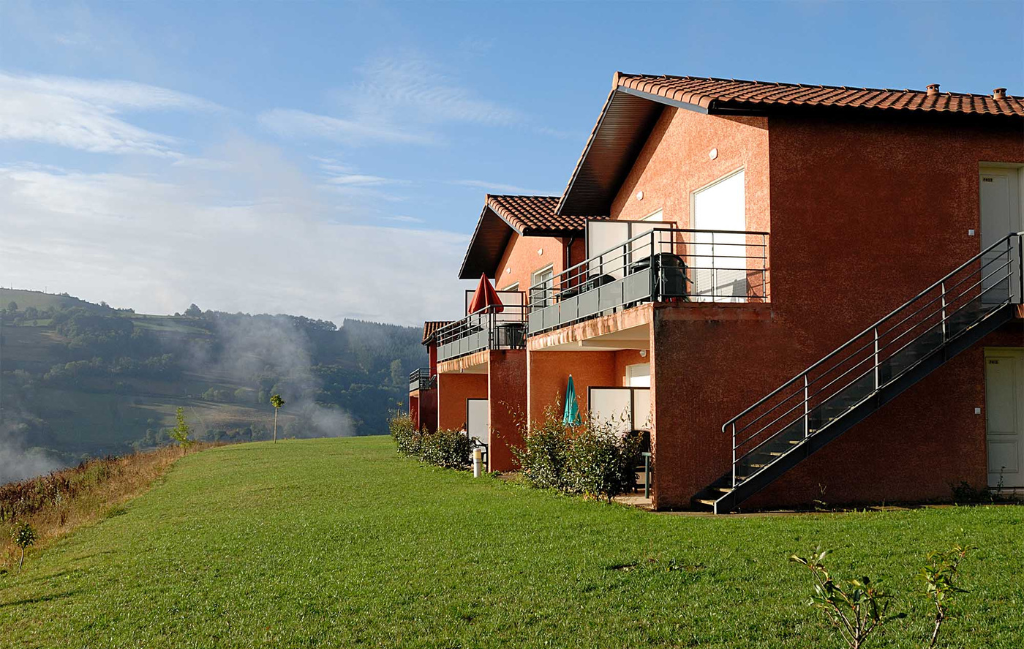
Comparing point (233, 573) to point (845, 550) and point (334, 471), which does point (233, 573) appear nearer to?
point (845, 550)

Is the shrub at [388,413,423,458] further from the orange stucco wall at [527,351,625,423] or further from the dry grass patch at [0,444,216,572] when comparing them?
the orange stucco wall at [527,351,625,423]

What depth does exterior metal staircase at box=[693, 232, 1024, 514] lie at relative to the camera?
12820mm

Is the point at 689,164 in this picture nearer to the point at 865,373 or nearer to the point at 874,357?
the point at 874,357

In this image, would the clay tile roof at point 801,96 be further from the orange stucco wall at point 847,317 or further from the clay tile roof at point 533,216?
the clay tile roof at point 533,216

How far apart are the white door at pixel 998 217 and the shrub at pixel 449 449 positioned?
13.2 metres

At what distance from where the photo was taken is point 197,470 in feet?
93.4

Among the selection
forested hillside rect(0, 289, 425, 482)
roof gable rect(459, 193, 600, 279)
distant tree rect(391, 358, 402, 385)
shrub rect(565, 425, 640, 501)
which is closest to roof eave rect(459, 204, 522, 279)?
roof gable rect(459, 193, 600, 279)

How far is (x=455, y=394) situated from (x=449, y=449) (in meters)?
5.00

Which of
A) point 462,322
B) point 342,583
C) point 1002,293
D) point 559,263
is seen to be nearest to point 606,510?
point 342,583

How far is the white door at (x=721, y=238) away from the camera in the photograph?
15266 millimetres

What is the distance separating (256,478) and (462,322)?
7.80m

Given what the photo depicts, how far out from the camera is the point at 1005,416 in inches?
595

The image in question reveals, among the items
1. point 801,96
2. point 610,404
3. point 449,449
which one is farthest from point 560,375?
point 801,96

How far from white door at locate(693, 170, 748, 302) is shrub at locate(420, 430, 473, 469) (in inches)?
365
